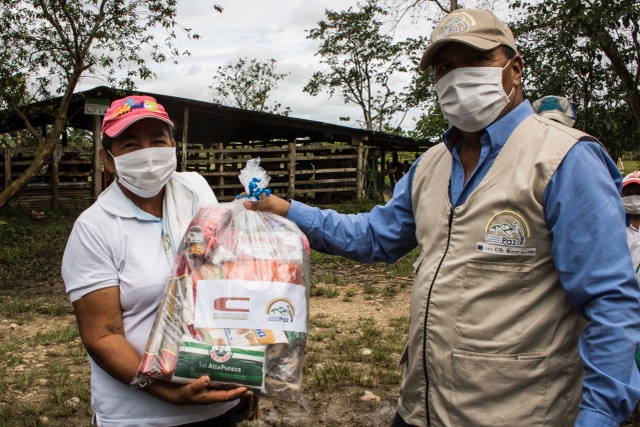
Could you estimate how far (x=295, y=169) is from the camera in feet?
55.9

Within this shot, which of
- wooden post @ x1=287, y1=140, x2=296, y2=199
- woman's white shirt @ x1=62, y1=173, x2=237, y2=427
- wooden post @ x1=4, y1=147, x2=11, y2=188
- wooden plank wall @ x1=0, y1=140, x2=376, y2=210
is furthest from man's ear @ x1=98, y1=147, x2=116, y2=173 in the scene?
wooden post @ x1=4, y1=147, x2=11, y2=188

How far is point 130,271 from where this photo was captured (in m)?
1.89

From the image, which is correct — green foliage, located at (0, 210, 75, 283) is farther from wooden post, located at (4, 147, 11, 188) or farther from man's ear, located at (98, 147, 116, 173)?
man's ear, located at (98, 147, 116, 173)

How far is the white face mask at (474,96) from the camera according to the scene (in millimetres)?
1867

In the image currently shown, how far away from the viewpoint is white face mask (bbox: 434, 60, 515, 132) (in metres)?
1.87

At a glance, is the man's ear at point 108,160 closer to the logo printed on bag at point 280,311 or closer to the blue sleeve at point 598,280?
the logo printed on bag at point 280,311

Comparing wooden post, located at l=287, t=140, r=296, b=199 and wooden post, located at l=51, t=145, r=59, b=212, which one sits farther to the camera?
wooden post, located at l=287, t=140, r=296, b=199

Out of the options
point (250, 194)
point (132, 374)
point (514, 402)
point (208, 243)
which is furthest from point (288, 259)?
point (514, 402)

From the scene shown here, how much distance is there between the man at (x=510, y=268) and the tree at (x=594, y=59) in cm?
569

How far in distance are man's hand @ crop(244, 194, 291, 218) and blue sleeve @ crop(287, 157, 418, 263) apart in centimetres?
3

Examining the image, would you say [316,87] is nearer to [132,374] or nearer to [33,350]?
[33,350]

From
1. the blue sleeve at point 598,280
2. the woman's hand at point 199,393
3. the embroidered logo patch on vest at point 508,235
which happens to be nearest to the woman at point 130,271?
the woman's hand at point 199,393

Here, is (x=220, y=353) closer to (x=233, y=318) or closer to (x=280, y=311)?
(x=233, y=318)

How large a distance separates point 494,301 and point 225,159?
1492 centimetres
